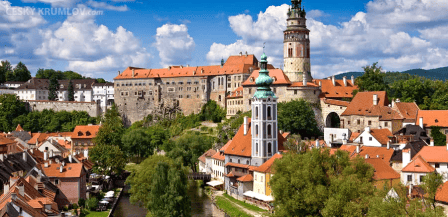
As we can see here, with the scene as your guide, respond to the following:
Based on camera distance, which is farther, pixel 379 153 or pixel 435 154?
pixel 379 153

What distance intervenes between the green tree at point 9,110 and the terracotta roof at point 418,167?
7574 cm

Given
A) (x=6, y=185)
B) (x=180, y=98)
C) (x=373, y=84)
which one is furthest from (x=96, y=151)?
(x=180, y=98)

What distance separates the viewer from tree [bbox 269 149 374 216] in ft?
105

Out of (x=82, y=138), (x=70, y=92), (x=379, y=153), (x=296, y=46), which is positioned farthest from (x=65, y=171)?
(x=70, y=92)

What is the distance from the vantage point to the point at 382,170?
4316 cm

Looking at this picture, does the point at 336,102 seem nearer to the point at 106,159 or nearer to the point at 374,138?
the point at 374,138

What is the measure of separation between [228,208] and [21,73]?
98321mm

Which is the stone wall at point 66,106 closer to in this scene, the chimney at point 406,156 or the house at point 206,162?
the house at point 206,162

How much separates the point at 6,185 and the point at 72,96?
83.0m

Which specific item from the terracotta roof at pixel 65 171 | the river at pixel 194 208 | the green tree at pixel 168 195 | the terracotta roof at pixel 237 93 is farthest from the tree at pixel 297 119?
the green tree at pixel 168 195

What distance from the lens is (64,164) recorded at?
48125 mm

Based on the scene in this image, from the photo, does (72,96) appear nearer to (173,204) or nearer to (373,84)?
(373,84)

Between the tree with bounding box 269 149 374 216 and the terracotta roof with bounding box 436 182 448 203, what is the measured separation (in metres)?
3.95

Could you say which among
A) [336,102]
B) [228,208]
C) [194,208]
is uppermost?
[336,102]
